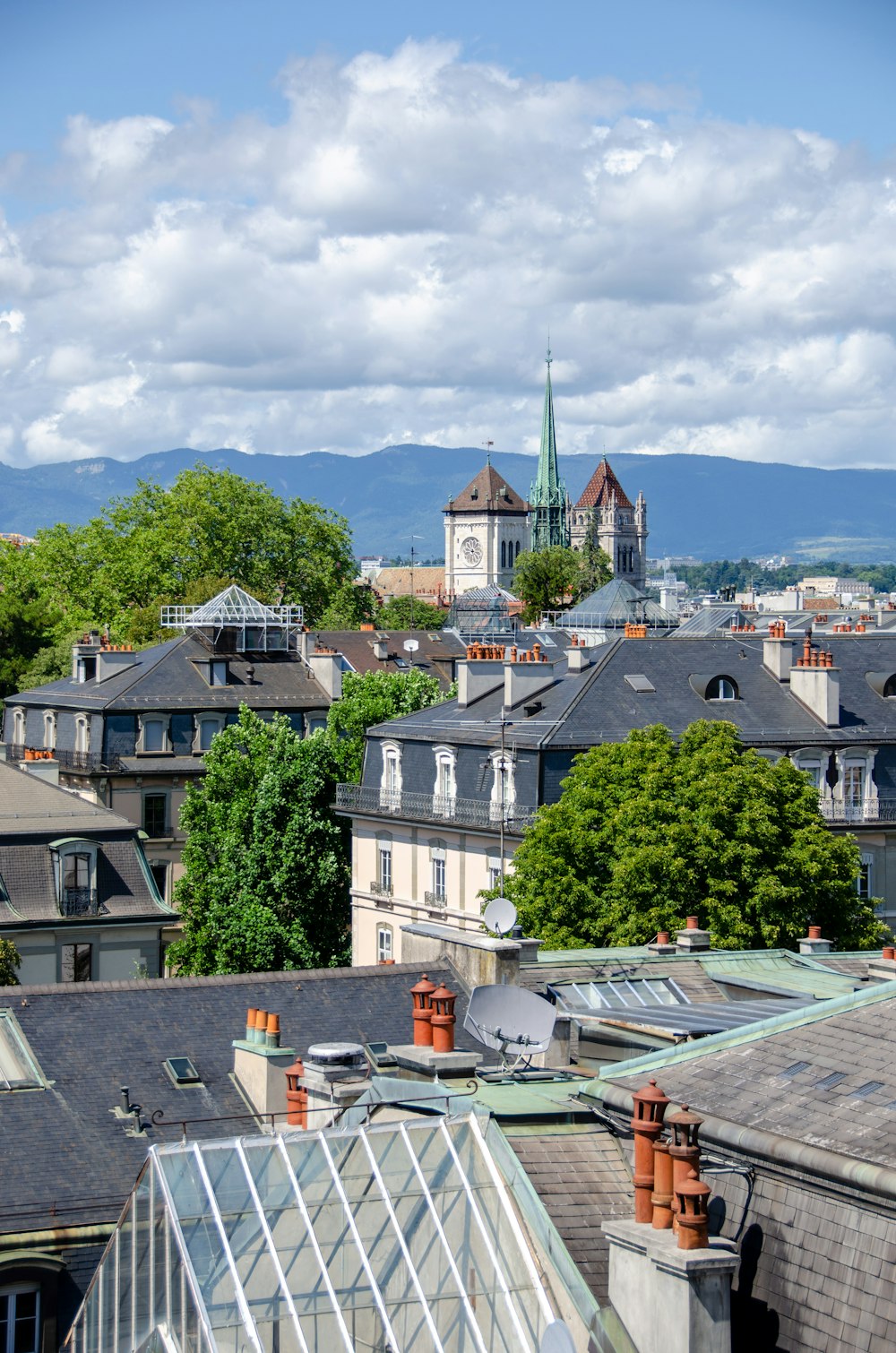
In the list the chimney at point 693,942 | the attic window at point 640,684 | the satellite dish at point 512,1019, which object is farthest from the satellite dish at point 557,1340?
the attic window at point 640,684

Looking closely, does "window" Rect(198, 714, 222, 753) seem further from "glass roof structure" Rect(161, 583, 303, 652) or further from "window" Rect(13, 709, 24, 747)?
"window" Rect(13, 709, 24, 747)

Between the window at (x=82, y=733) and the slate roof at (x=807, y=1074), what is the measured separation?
57781 mm

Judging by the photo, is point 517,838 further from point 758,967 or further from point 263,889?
point 758,967

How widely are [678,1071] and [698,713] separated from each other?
42224mm

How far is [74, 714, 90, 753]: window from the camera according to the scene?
7194 cm

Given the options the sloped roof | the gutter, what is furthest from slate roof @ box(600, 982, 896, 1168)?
the sloped roof

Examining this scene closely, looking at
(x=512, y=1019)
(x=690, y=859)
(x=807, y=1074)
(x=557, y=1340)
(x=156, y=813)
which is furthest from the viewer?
(x=156, y=813)

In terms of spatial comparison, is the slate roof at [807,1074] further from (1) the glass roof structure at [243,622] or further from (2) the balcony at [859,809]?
(1) the glass roof structure at [243,622]

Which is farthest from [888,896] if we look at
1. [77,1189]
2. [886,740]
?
[77,1189]

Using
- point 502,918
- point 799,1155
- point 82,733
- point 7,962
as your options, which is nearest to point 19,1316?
point 799,1155

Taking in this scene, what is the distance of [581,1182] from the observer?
1423 centimetres

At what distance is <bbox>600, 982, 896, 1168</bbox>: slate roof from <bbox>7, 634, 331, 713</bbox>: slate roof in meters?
57.1

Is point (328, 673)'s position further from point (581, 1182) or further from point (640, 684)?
point (581, 1182)

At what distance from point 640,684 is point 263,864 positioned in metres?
12.3
